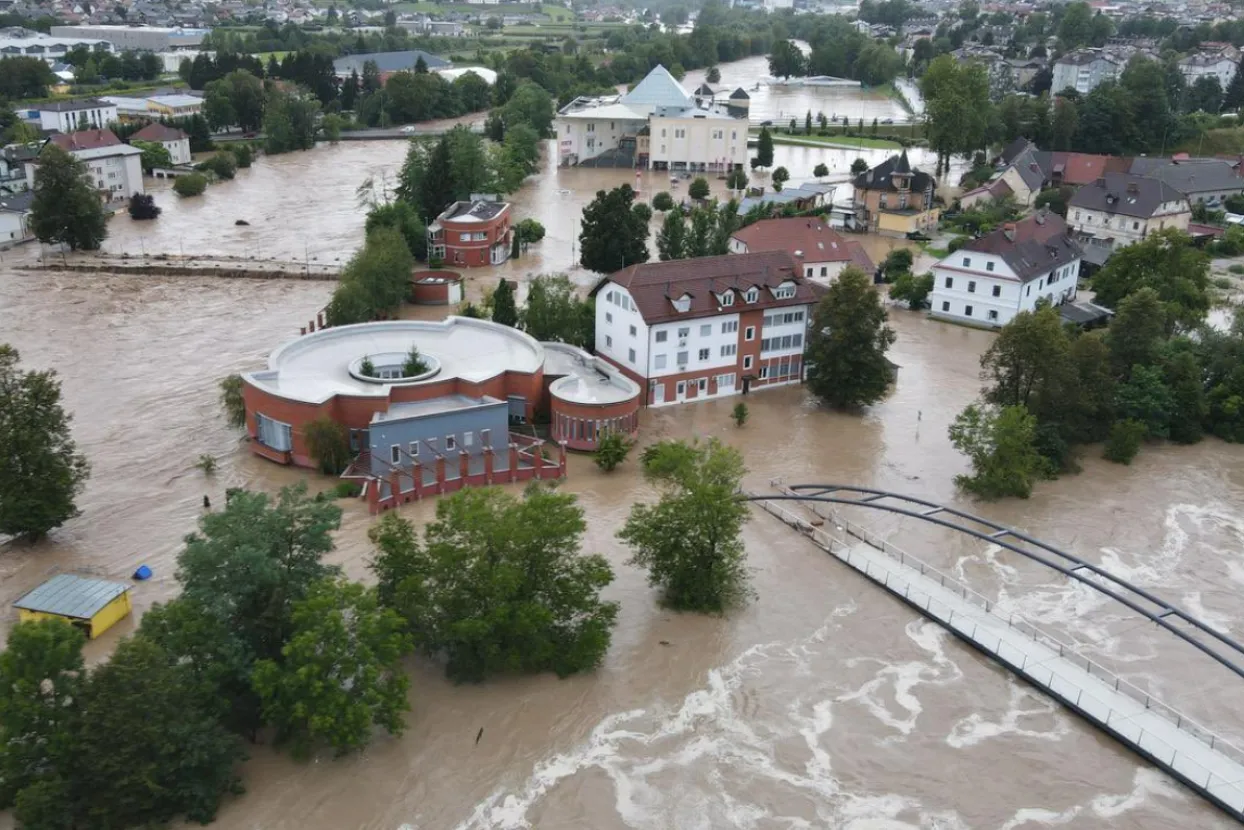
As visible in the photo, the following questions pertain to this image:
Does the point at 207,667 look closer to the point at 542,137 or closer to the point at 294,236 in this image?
the point at 294,236

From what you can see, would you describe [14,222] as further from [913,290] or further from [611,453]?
[913,290]

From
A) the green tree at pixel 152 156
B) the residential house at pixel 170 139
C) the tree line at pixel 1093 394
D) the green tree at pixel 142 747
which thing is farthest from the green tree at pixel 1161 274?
the residential house at pixel 170 139

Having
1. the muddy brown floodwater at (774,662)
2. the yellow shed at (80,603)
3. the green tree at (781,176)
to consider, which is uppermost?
the green tree at (781,176)

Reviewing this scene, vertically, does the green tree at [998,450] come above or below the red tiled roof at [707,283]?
below

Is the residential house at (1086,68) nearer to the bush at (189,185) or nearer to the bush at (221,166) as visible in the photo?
the bush at (221,166)

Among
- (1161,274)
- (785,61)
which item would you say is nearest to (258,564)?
(1161,274)

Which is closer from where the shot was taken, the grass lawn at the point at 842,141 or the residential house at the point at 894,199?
the residential house at the point at 894,199

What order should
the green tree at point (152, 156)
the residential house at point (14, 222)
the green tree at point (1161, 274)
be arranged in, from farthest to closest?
the green tree at point (152, 156), the residential house at point (14, 222), the green tree at point (1161, 274)

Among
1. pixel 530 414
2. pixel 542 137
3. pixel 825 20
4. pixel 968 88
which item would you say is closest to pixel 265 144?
pixel 542 137
